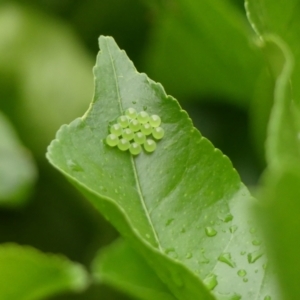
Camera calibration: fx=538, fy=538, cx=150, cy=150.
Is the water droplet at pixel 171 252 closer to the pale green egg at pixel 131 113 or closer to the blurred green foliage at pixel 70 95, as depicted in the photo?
the pale green egg at pixel 131 113

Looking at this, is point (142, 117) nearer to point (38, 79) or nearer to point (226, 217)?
point (226, 217)

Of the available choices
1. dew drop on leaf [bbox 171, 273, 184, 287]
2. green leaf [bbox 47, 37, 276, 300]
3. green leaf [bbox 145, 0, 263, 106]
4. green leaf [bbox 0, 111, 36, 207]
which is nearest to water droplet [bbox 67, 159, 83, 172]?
green leaf [bbox 47, 37, 276, 300]

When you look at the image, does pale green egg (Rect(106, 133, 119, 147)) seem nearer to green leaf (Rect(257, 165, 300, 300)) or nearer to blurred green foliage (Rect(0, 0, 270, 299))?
green leaf (Rect(257, 165, 300, 300))

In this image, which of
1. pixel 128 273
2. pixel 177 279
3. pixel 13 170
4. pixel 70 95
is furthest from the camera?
pixel 70 95

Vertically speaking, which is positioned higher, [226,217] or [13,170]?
[226,217]

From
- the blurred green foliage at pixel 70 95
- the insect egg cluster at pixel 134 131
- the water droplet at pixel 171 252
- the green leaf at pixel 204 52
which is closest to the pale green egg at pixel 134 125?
the insect egg cluster at pixel 134 131

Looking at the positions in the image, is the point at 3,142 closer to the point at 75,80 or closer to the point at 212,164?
the point at 75,80

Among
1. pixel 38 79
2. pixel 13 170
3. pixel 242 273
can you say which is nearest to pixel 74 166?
pixel 242 273
